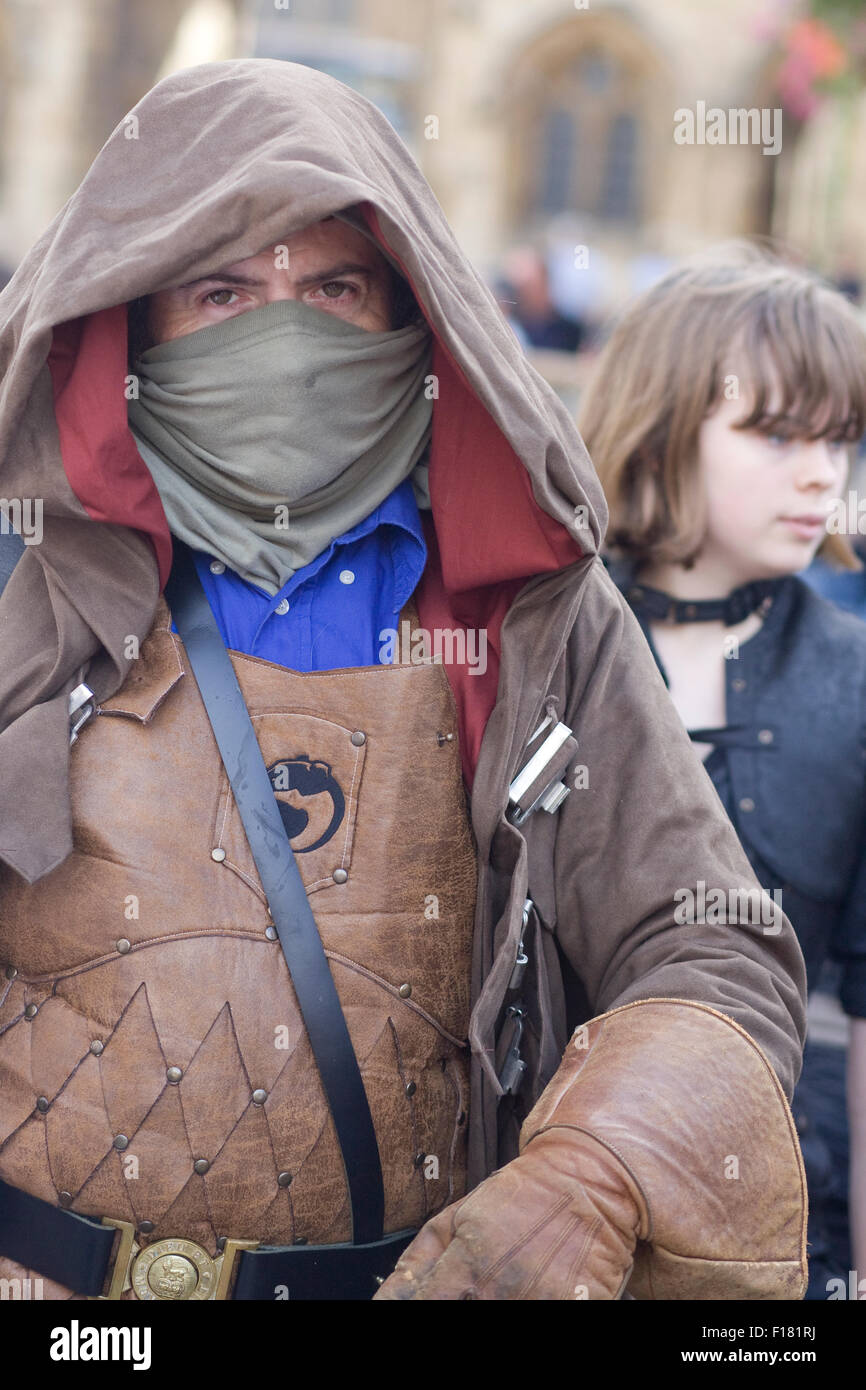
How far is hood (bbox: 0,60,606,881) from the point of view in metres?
1.77

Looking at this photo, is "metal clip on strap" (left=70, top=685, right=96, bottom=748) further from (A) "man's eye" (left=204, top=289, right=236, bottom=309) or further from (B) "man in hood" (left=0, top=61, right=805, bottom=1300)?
(A) "man's eye" (left=204, top=289, right=236, bottom=309)

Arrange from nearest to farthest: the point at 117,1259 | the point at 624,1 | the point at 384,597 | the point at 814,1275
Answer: the point at 117,1259, the point at 384,597, the point at 814,1275, the point at 624,1

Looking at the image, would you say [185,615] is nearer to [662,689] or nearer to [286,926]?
[286,926]

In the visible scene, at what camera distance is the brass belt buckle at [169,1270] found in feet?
5.82

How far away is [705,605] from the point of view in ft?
9.23

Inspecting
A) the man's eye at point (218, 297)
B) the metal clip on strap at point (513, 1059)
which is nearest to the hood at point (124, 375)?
the man's eye at point (218, 297)

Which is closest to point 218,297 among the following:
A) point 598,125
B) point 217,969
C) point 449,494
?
point 449,494

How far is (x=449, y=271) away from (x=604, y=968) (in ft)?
3.31

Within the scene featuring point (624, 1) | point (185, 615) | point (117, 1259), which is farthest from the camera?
point (624, 1)

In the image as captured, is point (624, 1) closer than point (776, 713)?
No

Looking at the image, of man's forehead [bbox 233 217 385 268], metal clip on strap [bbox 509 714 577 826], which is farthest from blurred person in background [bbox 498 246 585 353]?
metal clip on strap [bbox 509 714 577 826]

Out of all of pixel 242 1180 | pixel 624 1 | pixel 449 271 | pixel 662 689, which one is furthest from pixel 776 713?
pixel 624 1

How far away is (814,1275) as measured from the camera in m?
2.54

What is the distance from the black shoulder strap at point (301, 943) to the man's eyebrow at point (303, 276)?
54 cm
